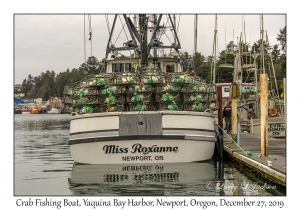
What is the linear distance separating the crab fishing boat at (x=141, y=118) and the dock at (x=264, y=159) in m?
1.36

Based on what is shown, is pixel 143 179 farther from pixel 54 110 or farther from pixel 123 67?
pixel 54 110

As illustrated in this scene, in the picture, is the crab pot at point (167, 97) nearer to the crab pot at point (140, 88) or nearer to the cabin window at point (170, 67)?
the crab pot at point (140, 88)

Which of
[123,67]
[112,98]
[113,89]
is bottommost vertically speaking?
[112,98]

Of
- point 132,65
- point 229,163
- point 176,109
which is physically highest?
point 132,65

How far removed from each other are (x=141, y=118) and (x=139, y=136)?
0.61m

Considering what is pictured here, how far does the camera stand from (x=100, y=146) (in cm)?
1766

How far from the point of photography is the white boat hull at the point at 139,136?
57.2ft

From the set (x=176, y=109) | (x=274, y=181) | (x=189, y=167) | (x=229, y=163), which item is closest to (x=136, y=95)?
(x=176, y=109)

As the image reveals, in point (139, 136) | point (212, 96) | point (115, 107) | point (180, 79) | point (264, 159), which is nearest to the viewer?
point (264, 159)

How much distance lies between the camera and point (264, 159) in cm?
1648

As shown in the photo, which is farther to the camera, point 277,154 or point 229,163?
point 229,163

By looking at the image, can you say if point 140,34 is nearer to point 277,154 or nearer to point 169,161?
point 169,161

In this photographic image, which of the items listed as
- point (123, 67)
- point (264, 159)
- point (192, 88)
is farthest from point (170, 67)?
point (264, 159)
